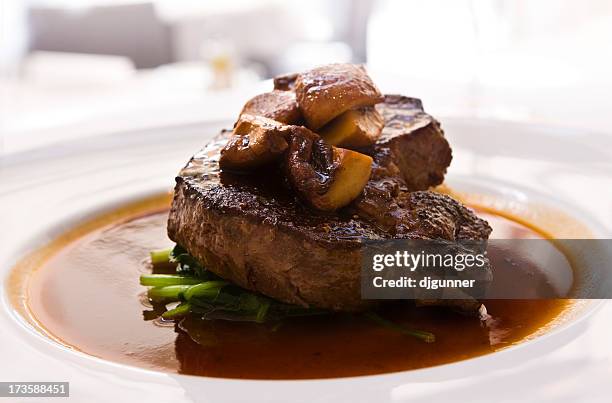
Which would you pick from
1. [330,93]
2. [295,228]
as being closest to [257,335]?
[295,228]

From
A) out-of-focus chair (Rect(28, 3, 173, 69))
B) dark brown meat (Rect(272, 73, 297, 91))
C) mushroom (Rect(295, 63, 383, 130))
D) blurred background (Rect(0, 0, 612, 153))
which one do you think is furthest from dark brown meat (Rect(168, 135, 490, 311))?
out-of-focus chair (Rect(28, 3, 173, 69))

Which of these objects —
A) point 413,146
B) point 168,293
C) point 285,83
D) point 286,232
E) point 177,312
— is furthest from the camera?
point 285,83

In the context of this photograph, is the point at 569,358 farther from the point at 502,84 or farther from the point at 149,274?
the point at 502,84

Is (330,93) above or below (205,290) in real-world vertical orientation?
above

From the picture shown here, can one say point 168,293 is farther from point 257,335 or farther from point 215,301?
point 257,335

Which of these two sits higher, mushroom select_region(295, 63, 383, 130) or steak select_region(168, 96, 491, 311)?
mushroom select_region(295, 63, 383, 130)

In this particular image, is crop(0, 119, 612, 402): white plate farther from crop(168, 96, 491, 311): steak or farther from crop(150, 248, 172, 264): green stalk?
crop(150, 248, 172, 264): green stalk
